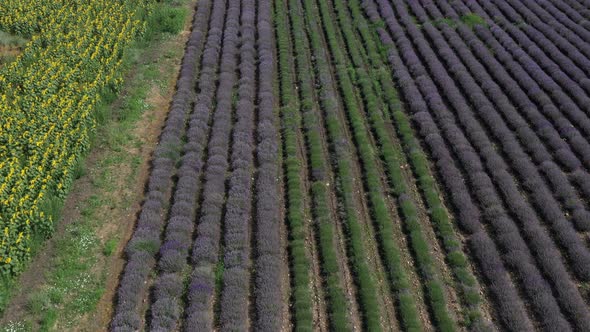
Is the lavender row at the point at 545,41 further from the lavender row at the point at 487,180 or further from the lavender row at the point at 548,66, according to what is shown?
the lavender row at the point at 487,180

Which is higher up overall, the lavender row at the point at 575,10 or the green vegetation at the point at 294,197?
the green vegetation at the point at 294,197

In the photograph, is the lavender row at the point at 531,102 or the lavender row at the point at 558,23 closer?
the lavender row at the point at 531,102

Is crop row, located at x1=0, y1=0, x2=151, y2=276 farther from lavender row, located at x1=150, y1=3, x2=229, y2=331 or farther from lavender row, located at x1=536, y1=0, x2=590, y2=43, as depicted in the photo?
lavender row, located at x1=536, y1=0, x2=590, y2=43

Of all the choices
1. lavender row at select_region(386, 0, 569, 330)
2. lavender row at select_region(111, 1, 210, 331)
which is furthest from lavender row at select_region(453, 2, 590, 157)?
lavender row at select_region(111, 1, 210, 331)

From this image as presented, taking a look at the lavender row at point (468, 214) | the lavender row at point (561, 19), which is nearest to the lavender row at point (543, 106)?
the lavender row at point (468, 214)

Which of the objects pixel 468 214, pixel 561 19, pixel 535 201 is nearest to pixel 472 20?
pixel 561 19

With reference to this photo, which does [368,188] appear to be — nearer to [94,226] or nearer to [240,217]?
[240,217]
